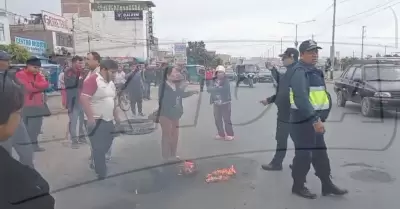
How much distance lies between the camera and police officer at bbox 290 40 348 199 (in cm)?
408

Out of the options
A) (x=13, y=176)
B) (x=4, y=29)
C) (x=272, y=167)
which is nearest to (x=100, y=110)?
(x=272, y=167)

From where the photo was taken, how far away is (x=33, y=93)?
5719 millimetres

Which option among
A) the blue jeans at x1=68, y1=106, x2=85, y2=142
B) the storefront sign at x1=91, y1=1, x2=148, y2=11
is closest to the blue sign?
the blue jeans at x1=68, y1=106, x2=85, y2=142

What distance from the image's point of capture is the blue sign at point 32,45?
30.0 metres

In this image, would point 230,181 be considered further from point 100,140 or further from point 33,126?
→ point 33,126

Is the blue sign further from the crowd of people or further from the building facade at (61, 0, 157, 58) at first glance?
the building facade at (61, 0, 157, 58)

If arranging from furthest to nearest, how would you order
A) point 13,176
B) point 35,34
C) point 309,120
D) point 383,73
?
point 35,34 < point 383,73 < point 309,120 < point 13,176

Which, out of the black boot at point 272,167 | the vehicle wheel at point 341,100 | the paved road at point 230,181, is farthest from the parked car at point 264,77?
the black boot at point 272,167

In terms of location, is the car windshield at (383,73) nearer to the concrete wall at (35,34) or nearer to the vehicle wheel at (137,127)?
the vehicle wheel at (137,127)

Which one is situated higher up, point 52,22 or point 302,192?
point 52,22

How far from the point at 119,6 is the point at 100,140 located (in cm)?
7499

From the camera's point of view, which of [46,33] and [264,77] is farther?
[46,33]

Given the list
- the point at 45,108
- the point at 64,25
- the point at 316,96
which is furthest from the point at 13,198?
the point at 64,25

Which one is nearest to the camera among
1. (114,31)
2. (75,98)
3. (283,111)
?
(283,111)
